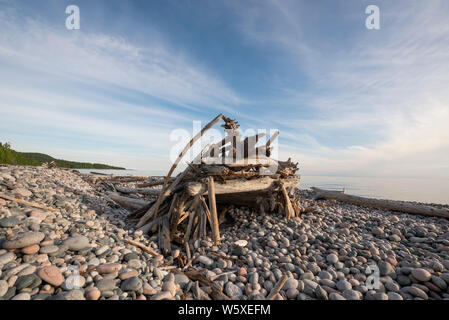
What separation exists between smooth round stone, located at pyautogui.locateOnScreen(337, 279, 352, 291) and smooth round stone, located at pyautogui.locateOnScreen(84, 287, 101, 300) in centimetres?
335

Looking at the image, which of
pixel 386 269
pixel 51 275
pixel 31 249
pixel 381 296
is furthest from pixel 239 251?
pixel 31 249

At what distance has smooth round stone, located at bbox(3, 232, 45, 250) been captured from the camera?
2.83 metres

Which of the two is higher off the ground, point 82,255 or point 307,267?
point 82,255

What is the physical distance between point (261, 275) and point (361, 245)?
258cm

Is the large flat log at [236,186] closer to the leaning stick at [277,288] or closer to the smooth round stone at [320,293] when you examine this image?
the leaning stick at [277,288]

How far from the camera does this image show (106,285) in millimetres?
2566

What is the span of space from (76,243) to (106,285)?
122cm

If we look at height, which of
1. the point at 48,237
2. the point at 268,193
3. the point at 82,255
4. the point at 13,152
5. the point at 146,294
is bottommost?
the point at 146,294

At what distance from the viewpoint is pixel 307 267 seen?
146 inches

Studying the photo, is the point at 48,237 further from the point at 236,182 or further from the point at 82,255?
the point at 236,182

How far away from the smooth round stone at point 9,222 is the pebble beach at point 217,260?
12 millimetres

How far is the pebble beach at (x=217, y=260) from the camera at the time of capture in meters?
2.59
